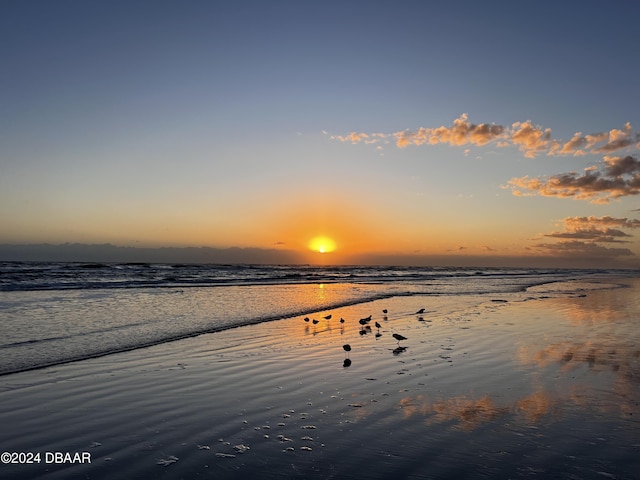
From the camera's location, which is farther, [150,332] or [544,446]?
[150,332]

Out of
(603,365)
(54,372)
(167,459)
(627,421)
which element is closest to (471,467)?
(627,421)

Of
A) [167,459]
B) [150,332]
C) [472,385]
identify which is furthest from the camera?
[150,332]

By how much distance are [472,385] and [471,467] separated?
3619 millimetres

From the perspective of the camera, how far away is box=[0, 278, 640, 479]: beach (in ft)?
16.9

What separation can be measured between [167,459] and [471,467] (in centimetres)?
355

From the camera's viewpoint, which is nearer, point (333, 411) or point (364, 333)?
point (333, 411)

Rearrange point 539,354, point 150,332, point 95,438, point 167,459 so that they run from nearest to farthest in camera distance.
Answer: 1. point 167,459
2. point 95,438
3. point 539,354
4. point 150,332

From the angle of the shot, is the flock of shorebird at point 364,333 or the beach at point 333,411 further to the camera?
the flock of shorebird at point 364,333

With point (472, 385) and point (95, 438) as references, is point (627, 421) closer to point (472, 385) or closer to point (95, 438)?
point (472, 385)

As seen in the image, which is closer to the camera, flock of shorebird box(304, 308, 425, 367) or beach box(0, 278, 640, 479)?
beach box(0, 278, 640, 479)

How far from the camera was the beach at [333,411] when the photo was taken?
16.9 ft

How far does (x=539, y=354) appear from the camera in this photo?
11312 mm

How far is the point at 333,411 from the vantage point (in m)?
6.99

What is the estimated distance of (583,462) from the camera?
5109 mm
